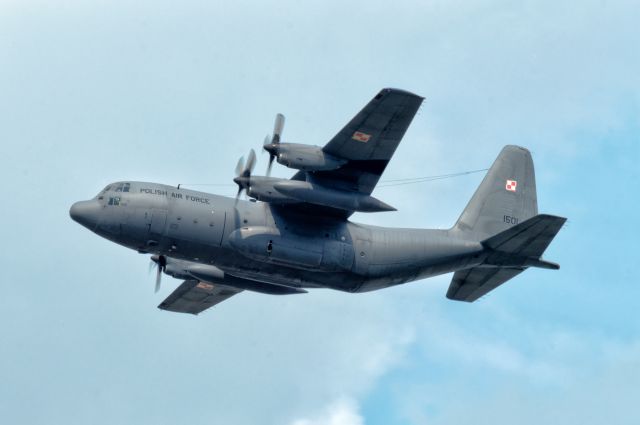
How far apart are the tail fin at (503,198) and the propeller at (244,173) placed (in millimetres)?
8017

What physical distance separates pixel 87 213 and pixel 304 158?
22.6ft

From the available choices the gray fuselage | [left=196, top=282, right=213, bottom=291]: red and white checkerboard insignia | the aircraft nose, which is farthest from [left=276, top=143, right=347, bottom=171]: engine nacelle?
[left=196, top=282, right=213, bottom=291]: red and white checkerboard insignia

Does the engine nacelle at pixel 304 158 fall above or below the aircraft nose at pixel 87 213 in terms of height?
above

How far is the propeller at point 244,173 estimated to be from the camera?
32.5 meters

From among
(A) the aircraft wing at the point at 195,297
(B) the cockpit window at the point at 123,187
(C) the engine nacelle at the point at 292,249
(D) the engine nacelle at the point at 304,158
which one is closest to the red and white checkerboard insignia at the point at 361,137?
(D) the engine nacelle at the point at 304,158

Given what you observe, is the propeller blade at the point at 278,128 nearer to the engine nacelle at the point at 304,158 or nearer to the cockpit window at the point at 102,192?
the engine nacelle at the point at 304,158

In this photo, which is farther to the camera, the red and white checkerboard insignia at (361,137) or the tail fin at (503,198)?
the tail fin at (503,198)

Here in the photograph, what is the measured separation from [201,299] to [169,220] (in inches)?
341

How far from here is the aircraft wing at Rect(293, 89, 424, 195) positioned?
30.8 meters

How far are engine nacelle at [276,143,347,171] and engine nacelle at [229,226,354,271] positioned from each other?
2.62 m

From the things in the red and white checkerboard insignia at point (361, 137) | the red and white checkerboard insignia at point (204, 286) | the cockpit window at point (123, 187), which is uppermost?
the red and white checkerboard insignia at point (361, 137)

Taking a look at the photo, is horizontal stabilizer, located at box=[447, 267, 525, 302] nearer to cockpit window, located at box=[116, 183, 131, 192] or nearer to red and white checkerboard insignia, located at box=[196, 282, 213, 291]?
red and white checkerboard insignia, located at box=[196, 282, 213, 291]

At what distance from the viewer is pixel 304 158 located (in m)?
31.3

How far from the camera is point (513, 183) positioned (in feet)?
125
